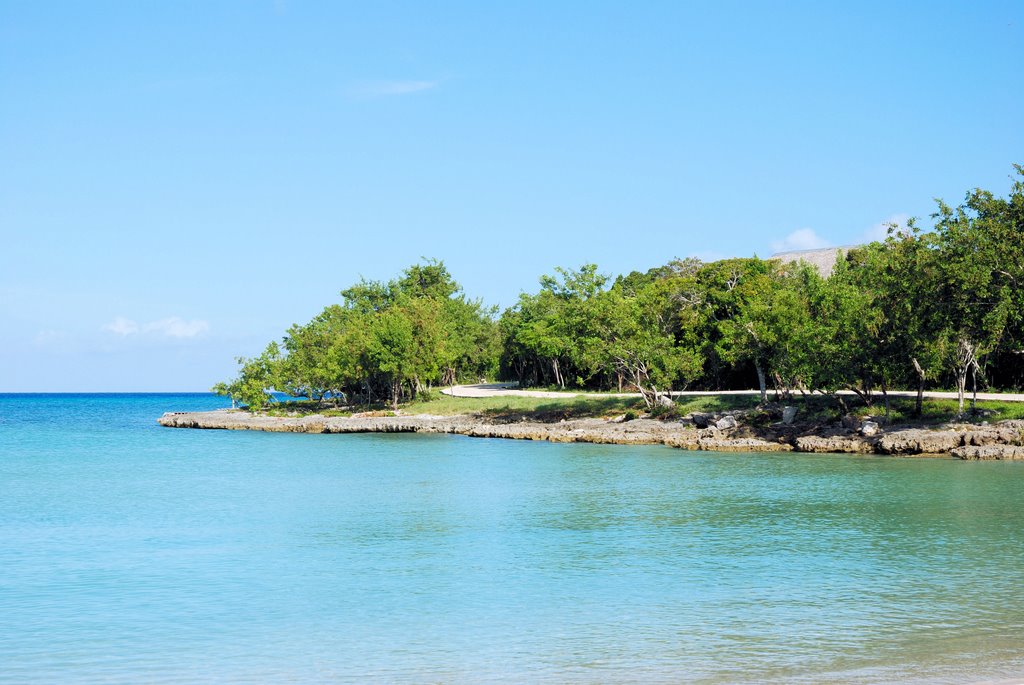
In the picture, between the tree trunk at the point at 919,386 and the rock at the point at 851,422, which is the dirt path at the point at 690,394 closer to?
the tree trunk at the point at 919,386

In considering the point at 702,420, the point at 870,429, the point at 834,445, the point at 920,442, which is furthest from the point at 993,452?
the point at 702,420

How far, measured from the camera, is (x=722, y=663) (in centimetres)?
1111

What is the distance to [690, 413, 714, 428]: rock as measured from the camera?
4736cm

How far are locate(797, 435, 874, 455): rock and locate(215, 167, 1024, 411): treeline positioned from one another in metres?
2.69

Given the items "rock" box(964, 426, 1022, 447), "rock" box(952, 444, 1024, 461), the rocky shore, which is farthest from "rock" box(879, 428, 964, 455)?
"rock" box(952, 444, 1024, 461)

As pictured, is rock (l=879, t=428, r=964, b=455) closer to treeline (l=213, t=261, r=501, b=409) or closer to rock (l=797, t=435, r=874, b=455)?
rock (l=797, t=435, r=874, b=455)

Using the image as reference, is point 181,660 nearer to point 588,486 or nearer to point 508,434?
point 588,486

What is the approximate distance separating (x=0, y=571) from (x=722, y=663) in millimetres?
13801

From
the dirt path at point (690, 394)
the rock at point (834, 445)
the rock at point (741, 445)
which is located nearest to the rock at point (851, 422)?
the rock at point (834, 445)

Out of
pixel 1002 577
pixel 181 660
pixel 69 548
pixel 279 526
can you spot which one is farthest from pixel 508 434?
pixel 181 660

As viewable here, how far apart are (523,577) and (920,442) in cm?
2554

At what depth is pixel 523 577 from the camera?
1644 centimetres

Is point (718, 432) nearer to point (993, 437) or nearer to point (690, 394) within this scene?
point (690, 394)

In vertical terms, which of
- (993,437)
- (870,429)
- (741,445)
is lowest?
(741,445)
